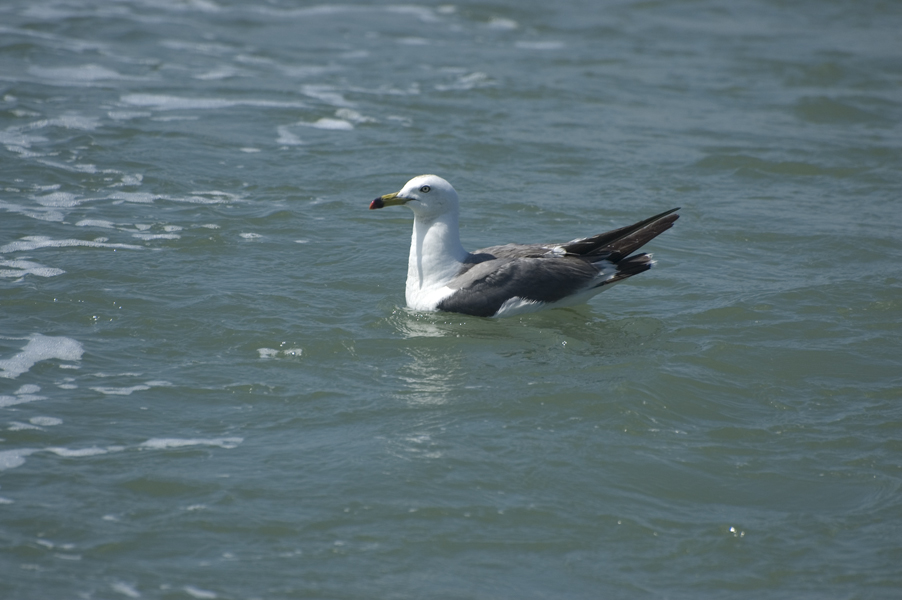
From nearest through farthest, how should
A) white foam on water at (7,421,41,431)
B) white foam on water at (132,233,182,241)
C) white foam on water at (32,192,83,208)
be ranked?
white foam on water at (7,421,41,431)
white foam on water at (132,233,182,241)
white foam on water at (32,192,83,208)

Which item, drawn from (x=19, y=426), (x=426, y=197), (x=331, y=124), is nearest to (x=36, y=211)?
(x=426, y=197)

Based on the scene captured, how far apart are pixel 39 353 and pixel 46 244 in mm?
2363

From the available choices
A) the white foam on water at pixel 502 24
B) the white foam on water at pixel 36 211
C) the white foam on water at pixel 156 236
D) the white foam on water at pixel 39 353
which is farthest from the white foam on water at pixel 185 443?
the white foam on water at pixel 502 24

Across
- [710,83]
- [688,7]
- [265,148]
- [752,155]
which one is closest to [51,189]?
[265,148]

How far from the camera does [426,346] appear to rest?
753 cm

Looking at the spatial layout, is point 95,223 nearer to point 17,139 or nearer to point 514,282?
point 17,139

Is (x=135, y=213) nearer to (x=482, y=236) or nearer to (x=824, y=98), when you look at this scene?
(x=482, y=236)

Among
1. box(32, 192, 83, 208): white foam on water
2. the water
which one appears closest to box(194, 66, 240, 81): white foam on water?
the water

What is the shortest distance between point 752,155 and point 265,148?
6472mm

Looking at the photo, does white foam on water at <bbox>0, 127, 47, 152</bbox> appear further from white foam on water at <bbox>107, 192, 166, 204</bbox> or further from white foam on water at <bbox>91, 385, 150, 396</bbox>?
white foam on water at <bbox>91, 385, 150, 396</bbox>

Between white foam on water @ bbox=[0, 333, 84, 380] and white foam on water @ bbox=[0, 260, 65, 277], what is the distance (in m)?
1.25

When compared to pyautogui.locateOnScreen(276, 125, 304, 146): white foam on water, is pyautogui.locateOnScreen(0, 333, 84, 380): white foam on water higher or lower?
lower

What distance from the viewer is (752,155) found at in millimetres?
12758

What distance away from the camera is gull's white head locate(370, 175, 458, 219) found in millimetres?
8250
